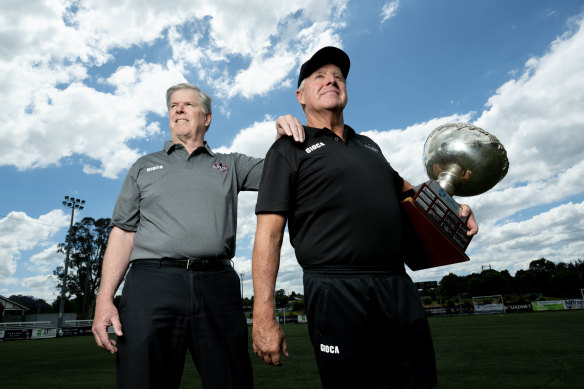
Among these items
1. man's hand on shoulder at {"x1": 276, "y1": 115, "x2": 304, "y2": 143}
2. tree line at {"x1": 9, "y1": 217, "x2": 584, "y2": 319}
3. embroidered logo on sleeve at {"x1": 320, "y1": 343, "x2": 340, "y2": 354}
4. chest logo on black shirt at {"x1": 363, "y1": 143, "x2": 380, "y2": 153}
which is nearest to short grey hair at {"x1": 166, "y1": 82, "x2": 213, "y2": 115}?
man's hand on shoulder at {"x1": 276, "y1": 115, "x2": 304, "y2": 143}

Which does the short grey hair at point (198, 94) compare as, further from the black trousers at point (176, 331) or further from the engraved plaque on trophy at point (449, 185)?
the engraved plaque on trophy at point (449, 185)

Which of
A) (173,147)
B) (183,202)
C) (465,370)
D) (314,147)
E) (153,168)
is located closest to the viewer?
(314,147)

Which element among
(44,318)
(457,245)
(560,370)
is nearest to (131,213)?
(457,245)

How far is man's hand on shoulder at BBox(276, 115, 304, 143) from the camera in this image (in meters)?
1.88

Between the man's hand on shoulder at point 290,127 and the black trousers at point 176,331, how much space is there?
0.96 meters

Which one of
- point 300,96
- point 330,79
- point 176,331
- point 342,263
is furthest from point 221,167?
point 342,263

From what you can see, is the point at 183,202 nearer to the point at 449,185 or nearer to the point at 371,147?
the point at 371,147

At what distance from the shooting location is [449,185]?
6.97 feet

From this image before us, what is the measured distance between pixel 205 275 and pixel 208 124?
1.19m

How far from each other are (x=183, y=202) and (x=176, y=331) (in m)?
0.76

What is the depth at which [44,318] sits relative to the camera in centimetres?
4450

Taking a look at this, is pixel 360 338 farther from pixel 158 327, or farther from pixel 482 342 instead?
pixel 482 342

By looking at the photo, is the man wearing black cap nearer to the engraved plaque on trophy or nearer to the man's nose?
the engraved plaque on trophy

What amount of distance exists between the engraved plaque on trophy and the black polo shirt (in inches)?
5.3
